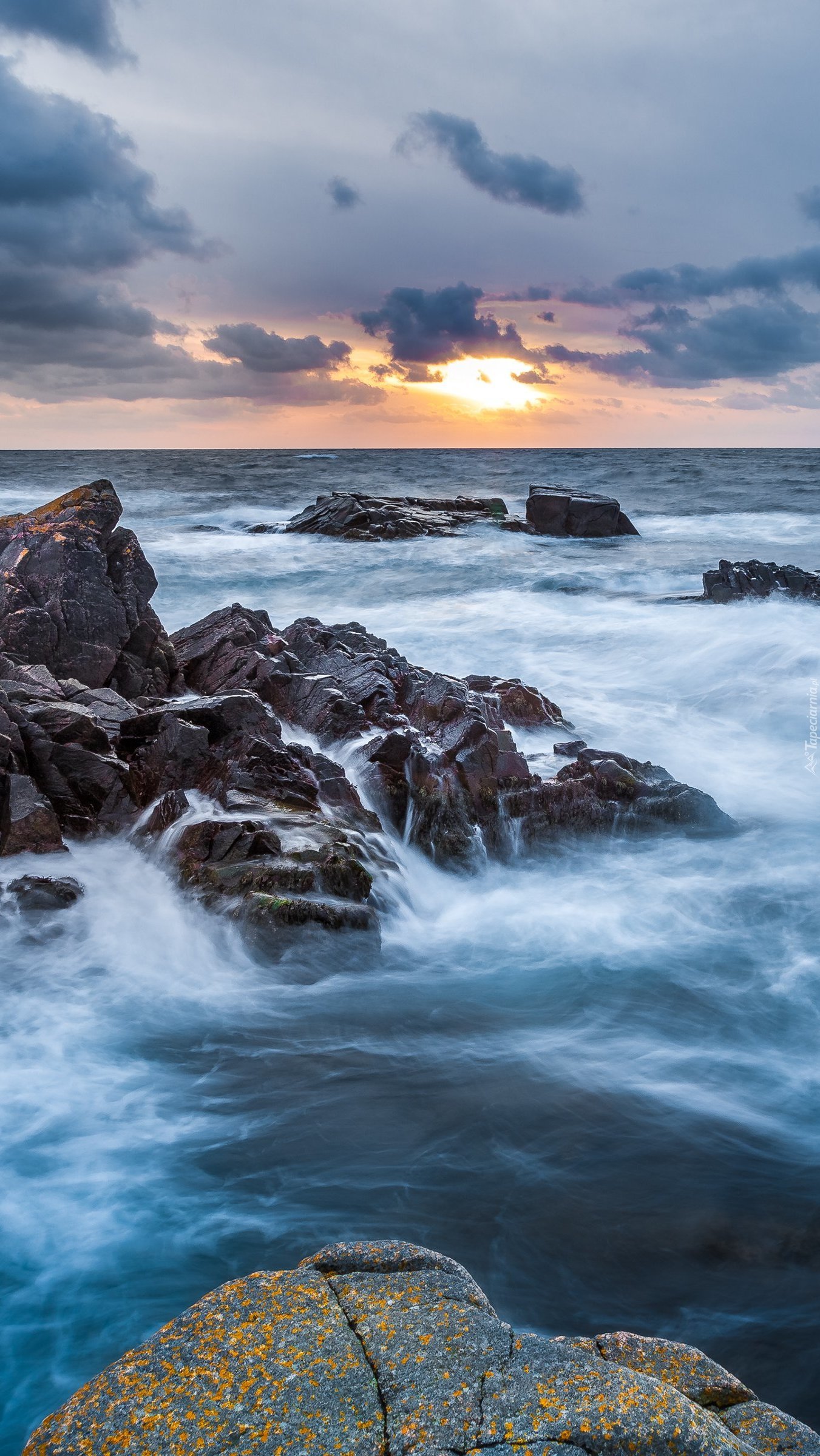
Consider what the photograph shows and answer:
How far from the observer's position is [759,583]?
1975 cm

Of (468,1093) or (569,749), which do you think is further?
(569,749)

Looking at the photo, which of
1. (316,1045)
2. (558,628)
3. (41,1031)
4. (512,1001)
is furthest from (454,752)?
(558,628)

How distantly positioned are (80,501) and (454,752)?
6385 mm

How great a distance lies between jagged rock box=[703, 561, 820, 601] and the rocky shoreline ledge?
903 centimetres

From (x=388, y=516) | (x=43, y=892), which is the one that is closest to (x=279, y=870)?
(x=43, y=892)

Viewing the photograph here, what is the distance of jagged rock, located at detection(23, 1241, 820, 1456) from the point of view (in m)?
2.33

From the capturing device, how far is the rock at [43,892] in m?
7.54

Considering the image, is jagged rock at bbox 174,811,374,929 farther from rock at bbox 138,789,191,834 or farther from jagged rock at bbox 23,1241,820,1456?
jagged rock at bbox 23,1241,820,1456

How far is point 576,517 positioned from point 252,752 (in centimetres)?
2767

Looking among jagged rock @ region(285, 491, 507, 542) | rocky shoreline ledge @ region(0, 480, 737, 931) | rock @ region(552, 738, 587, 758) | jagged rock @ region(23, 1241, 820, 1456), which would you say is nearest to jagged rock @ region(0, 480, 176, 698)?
rocky shoreline ledge @ region(0, 480, 737, 931)

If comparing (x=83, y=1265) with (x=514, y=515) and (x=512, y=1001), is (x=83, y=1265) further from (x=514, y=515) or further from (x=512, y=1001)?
(x=514, y=515)

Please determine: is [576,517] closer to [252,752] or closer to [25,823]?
[252,752]

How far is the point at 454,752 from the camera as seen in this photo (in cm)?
970

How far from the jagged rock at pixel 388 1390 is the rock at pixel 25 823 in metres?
5.83
